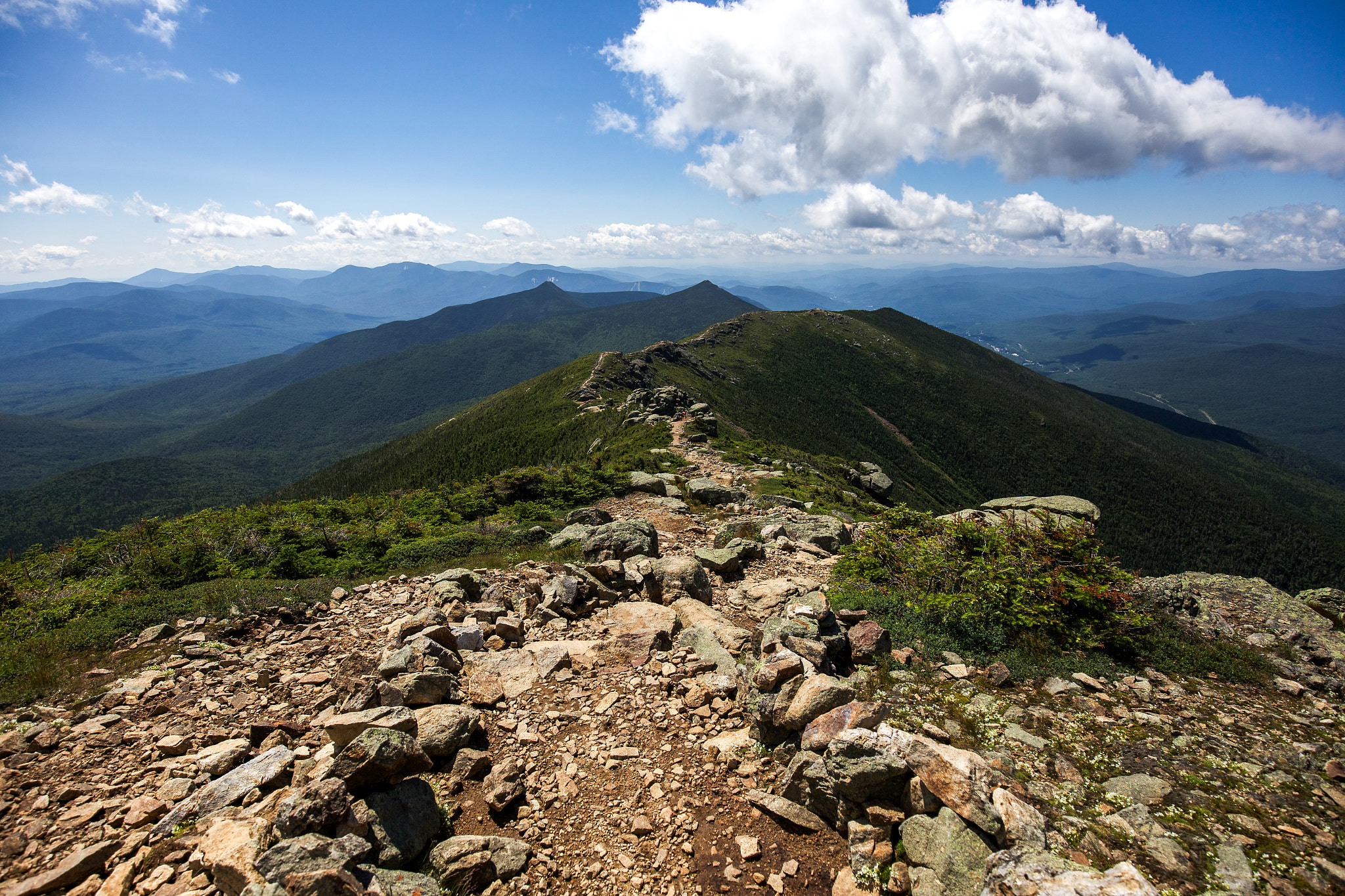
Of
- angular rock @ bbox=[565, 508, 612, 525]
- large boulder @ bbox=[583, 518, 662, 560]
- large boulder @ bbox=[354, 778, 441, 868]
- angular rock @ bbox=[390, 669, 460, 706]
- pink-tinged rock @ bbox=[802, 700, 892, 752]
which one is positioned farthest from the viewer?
angular rock @ bbox=[565, 508, 612, 525]

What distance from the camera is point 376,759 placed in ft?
18.3

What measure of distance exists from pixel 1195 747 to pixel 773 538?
10016 millimetres

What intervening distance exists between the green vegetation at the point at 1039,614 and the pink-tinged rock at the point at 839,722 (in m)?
3.07

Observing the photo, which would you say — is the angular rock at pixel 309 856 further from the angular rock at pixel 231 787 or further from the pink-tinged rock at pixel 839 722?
the pink-tinged rock at pixel 839 722

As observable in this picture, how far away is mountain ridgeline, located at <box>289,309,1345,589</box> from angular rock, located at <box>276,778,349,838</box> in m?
Answer: 33.6

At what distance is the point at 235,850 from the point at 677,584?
818 cm

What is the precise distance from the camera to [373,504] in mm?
20906

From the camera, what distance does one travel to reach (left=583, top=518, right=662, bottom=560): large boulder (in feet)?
44.6

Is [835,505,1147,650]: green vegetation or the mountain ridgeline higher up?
[835,505,1147,650]: green vegetation

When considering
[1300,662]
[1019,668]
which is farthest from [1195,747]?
[1300,662]

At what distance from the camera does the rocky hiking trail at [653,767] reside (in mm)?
5008

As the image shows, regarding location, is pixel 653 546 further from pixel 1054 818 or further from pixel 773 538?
pixel 1054 818

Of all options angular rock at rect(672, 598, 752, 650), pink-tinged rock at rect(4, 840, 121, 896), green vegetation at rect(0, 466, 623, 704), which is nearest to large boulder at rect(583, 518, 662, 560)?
green vegetation at rect(0, 466, 623, 704)

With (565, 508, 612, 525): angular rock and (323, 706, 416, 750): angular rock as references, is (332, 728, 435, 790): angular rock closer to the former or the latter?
(323, 706, 416, 750): angular rock
